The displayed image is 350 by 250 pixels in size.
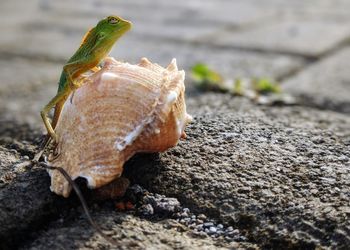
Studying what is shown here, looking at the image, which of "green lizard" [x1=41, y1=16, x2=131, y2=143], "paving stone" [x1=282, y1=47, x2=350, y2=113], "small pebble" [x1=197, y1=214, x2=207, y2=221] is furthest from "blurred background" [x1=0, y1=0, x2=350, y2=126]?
"small pebble" [x1=197, y1=214, x2=207, y2=221]

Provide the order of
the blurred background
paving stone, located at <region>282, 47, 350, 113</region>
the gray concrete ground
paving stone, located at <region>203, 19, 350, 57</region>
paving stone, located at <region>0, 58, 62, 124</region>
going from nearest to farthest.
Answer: the gray concrete ground → paving stone, located at <region>282, 47, 350, 113</region> → paving stone, located at <region>0, 58, 62, 124</region> → the blurred background → paving stone, located at <region>203, 19, 350, 57</region>

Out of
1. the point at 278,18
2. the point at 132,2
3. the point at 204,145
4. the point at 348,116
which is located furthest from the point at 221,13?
the point at 204,145

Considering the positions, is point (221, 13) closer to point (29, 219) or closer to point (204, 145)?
point (204, 145)

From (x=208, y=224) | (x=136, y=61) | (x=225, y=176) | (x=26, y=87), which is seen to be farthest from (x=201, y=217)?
(x=136, y=61)

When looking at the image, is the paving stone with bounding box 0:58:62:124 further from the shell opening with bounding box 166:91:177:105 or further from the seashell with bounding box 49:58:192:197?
the shell opening with bounding box 166:91:177:105

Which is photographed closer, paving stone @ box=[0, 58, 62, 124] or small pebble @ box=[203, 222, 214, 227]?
small pebble @ box=[203, 222, 214, 227]

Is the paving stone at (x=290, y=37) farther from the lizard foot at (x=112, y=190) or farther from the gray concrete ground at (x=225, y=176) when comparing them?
the lizard foot at (x=112, y=190)

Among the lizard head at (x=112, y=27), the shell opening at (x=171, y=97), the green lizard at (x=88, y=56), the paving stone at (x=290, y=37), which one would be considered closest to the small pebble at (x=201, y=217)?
the shell opening at (x=171, y=97)
